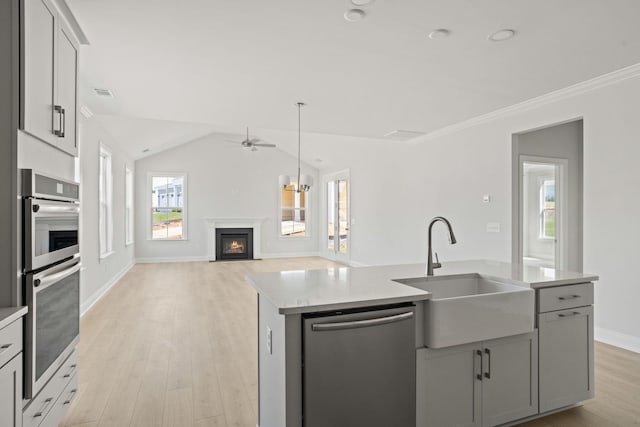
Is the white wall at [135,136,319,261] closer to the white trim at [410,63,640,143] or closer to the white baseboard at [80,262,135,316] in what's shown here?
the white baseboard at [80,262,135,316]

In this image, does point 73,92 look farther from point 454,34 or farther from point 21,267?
point 454,34

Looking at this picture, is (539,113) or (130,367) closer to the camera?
(130,367)

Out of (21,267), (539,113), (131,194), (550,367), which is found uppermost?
(539,113)

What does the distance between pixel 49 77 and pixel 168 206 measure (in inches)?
344

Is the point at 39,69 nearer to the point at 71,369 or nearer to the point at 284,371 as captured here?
the point at 71,369

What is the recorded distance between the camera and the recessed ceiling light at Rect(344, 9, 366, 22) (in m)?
2.49

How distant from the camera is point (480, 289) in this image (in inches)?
102

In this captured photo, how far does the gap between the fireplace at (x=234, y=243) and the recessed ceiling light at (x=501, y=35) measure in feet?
28.5

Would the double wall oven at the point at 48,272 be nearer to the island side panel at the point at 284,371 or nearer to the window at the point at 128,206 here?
the island side panel at the point at 284,371

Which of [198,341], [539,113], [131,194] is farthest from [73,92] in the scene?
[131,194]

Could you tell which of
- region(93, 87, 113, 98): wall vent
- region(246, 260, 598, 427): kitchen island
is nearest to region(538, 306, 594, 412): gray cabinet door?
region(246, 260, 598, 427): kitchen island

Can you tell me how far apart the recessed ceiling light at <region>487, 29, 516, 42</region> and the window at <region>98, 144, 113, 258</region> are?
5.55 meters

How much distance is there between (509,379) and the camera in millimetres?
2170

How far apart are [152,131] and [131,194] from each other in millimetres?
2586
